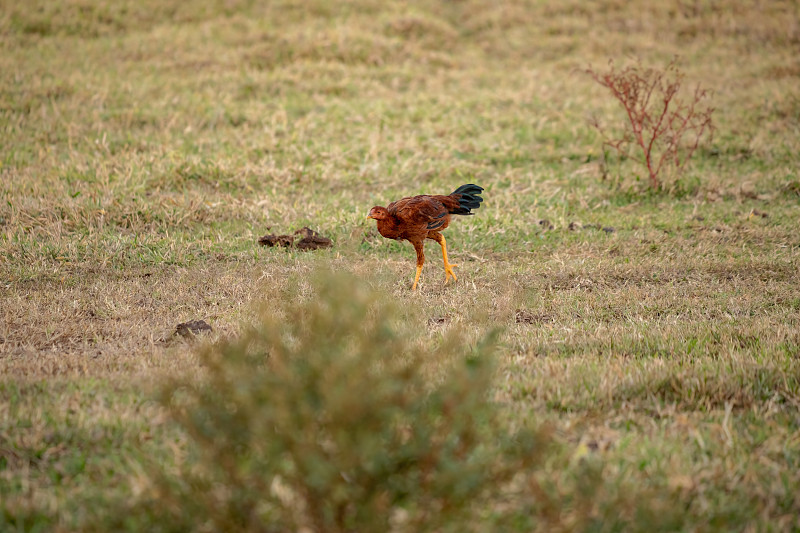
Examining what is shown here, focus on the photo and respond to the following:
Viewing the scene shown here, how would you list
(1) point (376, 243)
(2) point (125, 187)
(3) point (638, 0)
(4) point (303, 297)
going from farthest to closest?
(3) point (638, 0) < (2) point (125, 187) < (1) point (376, 243) < (4) point (303, 297)

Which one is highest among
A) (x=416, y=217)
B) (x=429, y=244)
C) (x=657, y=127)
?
(x=657, y=127)

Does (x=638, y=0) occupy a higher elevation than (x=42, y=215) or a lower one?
higher

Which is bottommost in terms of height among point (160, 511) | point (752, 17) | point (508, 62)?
point (160, 511)

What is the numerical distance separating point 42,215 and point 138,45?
9.53 meters

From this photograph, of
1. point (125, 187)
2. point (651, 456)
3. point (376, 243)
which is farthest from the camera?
point (125, 187)

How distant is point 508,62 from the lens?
16.8 meters

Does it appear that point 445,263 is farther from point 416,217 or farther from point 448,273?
point 416,217

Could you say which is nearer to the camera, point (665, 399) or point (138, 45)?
point (665, 399)

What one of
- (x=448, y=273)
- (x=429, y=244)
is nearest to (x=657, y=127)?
(x=429, y=244)

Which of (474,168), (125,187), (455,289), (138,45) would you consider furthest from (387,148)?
(138,45)

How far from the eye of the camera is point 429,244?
8.16 meters

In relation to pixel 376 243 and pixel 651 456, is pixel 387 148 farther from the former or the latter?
pixel 651 456

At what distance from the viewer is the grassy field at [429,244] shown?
132 inches

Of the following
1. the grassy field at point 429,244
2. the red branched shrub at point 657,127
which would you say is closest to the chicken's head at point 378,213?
the grassy field at point 429,244
